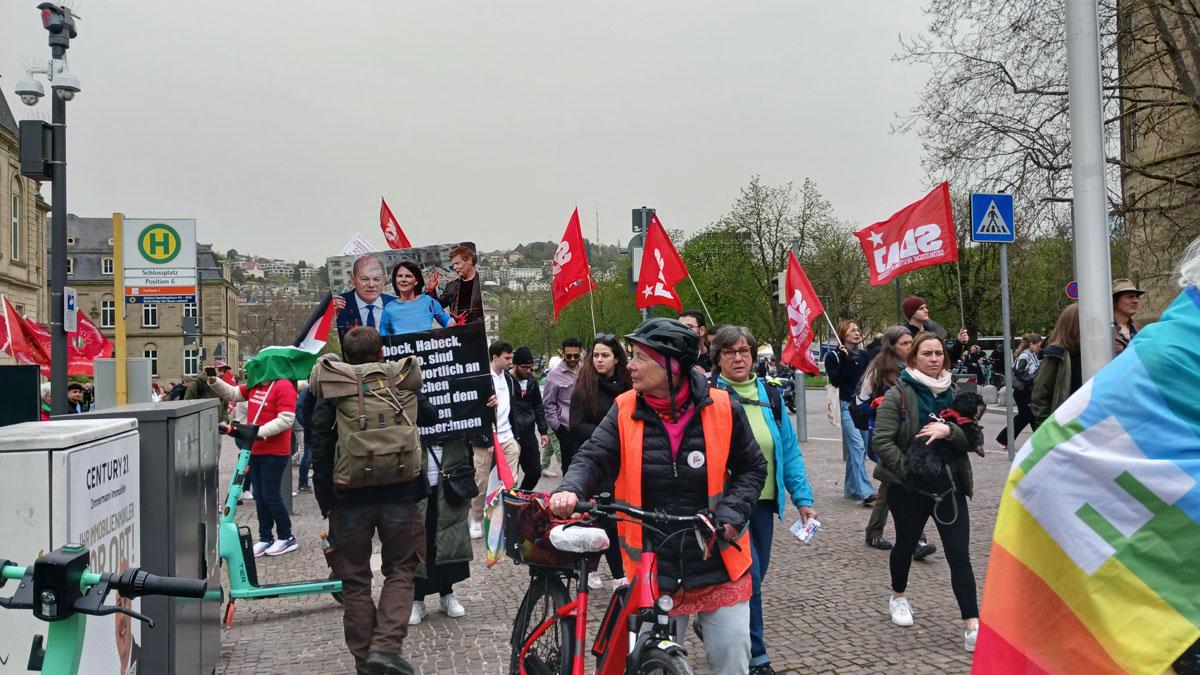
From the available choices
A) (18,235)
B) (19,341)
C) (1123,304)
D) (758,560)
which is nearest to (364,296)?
(758,560)

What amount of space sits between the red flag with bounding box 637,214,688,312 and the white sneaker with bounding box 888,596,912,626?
20.7 feet

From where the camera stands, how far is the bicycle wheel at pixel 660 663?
315cm

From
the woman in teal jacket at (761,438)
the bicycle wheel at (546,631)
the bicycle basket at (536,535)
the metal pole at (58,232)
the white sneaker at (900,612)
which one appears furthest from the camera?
the metal pole at (58,232)

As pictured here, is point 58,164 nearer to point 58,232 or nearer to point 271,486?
point 58,232

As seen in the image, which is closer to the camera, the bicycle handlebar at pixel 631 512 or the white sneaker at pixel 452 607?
the bicycle handlebar at pixel 631 512

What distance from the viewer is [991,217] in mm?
9492

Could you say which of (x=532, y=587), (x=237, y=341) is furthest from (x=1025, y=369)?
(x=237, y=341)

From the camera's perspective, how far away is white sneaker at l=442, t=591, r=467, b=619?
626 centimetres

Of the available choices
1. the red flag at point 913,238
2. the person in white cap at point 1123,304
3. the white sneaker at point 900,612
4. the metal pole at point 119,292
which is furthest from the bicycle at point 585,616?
the red flag at point 913,238

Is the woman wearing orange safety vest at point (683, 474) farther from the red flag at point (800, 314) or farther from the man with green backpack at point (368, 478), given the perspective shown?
the red flag at point (800, 314)

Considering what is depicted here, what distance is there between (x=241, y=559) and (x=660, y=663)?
3.88m

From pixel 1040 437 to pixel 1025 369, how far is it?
9.25 metres

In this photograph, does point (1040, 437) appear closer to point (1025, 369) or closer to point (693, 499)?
point (693, 499)

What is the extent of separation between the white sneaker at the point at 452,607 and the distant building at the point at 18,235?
Result: 42764mm
